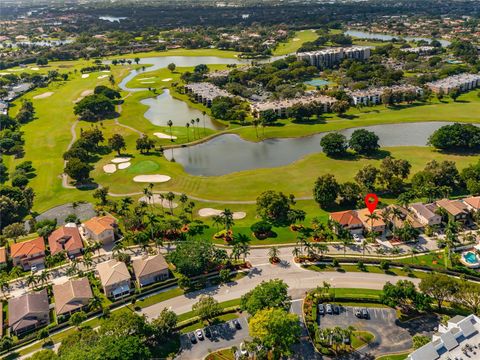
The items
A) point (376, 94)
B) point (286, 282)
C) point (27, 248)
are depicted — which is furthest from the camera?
point (376, 94)

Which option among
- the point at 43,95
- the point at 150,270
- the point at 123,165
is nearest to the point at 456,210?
the point at 150,270

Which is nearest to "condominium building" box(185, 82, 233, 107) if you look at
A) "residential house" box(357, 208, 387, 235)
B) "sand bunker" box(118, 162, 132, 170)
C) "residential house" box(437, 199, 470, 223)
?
"sand bunker" box(118, 162, 132, 170)

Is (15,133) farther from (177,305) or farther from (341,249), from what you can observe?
(341,249)

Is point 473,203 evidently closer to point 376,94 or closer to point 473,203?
point 473,203

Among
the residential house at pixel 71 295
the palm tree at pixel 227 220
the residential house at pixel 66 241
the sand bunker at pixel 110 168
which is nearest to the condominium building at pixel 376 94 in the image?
the sand bunker at pixel 110 168

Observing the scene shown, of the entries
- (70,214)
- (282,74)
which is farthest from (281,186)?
(282,74)

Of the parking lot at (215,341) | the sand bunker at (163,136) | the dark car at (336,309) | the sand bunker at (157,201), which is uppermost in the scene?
the sand bunker at (163,136)

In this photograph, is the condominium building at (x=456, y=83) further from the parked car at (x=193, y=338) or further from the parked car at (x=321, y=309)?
the parked car at (x=193, y=338)

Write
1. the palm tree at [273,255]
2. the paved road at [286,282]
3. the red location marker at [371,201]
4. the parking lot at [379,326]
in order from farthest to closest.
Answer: the red location marker at [371,201] → the palm tree at [273,255] → the paved road at [286,282] → the parking lot at [379,326]
